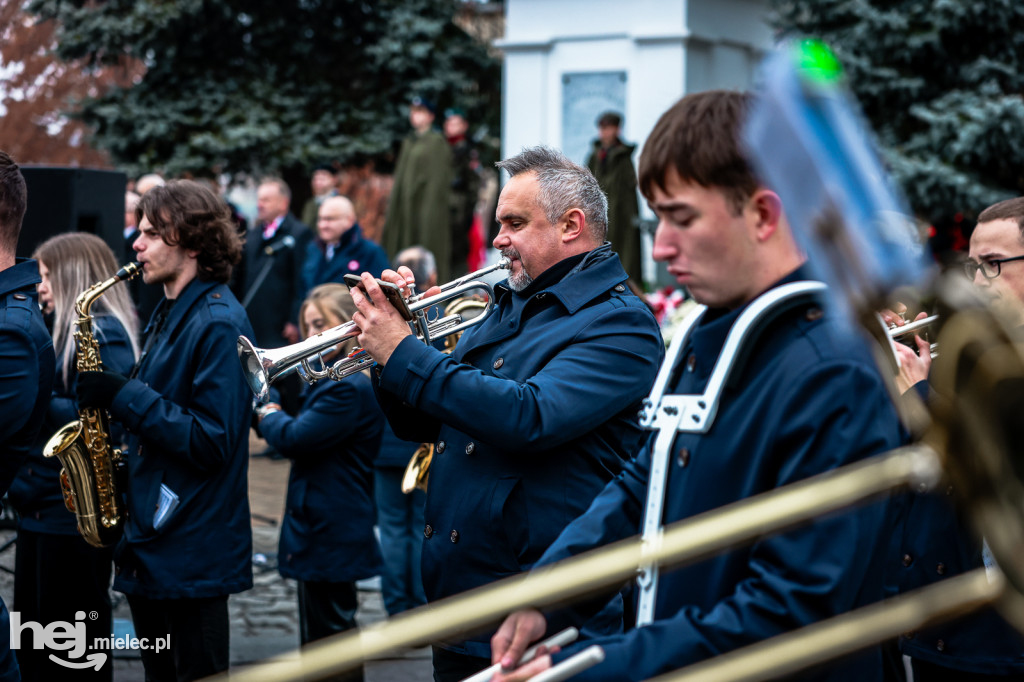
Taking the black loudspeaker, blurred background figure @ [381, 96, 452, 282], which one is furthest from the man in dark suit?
the black loudspeaker

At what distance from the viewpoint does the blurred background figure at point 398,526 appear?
6453 mm

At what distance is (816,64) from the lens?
1.60 meters

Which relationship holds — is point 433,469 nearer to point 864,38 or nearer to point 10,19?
point 864,38

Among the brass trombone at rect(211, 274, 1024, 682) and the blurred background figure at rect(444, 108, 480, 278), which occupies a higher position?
the blurred background figure at rect(444, 108, 480, 278)

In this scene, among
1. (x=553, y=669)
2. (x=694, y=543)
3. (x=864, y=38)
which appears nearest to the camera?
A: (x=694, y=543)

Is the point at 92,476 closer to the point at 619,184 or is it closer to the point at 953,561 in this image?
the point at 953,561

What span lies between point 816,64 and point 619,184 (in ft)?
32.4

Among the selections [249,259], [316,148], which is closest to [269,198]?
[249,259]

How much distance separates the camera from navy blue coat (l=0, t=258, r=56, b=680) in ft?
11.6

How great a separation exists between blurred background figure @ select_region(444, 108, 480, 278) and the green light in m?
12.2

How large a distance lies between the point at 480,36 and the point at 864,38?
29.0ft

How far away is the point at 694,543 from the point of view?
1786 mm

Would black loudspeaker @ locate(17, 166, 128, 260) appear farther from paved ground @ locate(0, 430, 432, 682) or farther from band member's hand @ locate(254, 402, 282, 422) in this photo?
band member's hand @ locate(254, 402, 282, 422)

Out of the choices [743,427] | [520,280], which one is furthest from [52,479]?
[743,427]
